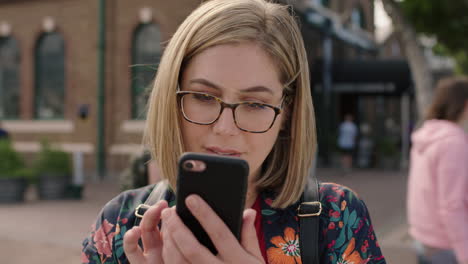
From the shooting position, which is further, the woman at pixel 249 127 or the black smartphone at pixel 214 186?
the woman at pixel 249 127

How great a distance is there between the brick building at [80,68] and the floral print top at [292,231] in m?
10.9

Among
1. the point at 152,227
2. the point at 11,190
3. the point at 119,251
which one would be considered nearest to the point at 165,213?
the point at 152,227

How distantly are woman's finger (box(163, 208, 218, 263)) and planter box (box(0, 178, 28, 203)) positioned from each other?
9323mm

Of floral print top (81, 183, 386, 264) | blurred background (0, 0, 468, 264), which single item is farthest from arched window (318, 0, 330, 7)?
floral print top (81, 183, 386, 264)

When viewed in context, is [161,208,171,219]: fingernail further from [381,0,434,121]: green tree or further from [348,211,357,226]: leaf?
[381,0,434,121]: green tree

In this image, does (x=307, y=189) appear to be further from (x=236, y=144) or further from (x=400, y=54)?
(x=400, y=54)

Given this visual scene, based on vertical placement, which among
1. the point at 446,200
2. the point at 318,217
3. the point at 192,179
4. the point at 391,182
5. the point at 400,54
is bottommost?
the point at 391,182

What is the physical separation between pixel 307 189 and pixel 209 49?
0.54 meters

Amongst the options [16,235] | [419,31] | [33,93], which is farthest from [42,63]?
[419,31]

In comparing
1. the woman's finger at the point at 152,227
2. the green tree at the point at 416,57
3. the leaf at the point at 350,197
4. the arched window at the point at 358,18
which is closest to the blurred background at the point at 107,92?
the green tree at the point at 416,57

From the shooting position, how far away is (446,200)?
2.49 m

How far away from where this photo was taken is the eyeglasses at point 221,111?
4.04 feet

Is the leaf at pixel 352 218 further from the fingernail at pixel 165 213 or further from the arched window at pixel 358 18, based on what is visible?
the arched window at pixel 358 18

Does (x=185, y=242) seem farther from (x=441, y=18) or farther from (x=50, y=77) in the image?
(x=50, y=77)
